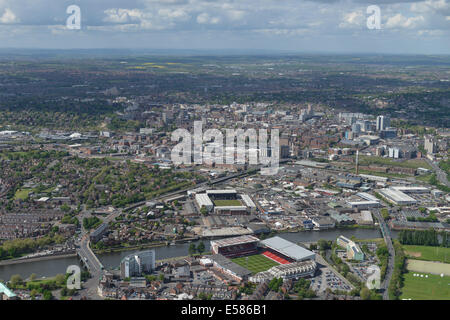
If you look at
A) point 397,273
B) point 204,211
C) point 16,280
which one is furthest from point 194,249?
point 397,273

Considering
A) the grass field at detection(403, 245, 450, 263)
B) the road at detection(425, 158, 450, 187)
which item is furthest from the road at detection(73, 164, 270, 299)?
the road at detection(425, 158, 450, 187)

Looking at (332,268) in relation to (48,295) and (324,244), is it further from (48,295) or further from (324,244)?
(48,295)

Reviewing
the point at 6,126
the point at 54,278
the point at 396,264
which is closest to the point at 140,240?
the point at 54,278

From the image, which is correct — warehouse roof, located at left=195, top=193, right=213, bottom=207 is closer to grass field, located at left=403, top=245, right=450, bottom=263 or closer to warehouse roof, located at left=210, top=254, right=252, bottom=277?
warehouse roof, located at left=210, top=254, right=252, bottom=277

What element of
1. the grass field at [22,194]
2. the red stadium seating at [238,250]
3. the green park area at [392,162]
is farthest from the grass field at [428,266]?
the grass field at [22,194]

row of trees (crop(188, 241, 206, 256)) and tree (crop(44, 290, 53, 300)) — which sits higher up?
tree (crop(44, 290, 53, 300))

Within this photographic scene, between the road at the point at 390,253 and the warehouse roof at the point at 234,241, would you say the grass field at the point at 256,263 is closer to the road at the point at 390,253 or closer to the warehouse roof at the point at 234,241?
the warehouse roof at the point at 234,241
